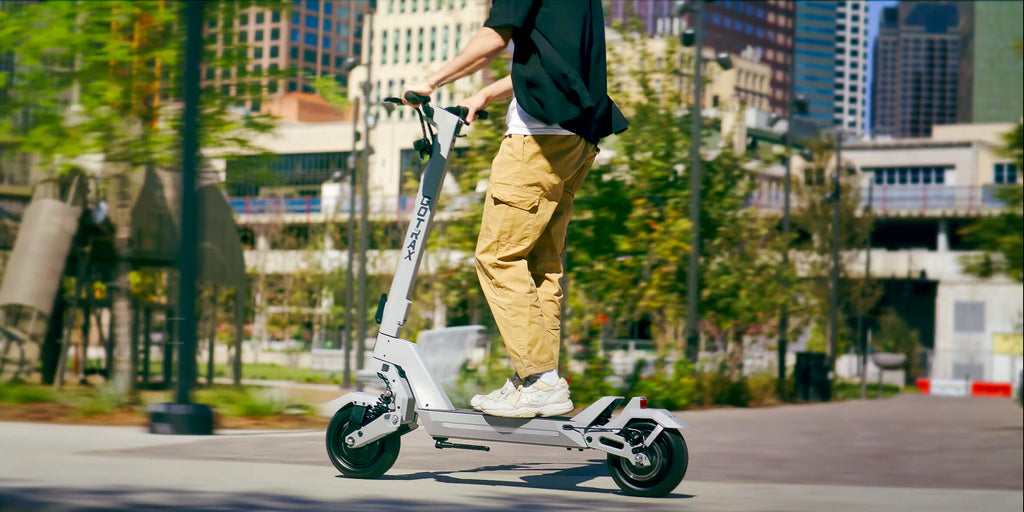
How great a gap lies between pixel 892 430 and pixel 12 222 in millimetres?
12101

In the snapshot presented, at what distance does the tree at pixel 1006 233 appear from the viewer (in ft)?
58.9

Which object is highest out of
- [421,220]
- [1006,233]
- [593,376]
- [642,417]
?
[1006,233]

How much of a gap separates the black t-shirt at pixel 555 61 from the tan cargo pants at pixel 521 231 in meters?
0.11

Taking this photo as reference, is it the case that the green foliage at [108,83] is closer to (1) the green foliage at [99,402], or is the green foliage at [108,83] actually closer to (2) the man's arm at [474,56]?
(1) the green foliage at [99,402]

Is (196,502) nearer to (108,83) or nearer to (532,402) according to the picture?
(532,402)

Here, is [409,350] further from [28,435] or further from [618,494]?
[28,435]

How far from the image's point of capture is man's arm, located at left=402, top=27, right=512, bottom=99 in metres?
4.43

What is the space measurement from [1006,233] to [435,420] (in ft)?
51.2

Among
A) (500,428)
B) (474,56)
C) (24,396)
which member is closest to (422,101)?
(474,56)

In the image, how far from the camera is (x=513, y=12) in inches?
169

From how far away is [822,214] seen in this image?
57.0 m

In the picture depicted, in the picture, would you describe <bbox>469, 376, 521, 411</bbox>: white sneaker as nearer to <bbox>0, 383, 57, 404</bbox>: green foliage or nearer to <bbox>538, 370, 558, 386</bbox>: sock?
<bbox>538, 370, 558, 386</bbox>: sock

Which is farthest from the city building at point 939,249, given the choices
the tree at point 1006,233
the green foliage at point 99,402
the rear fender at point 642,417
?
the rear fender at point 642,417

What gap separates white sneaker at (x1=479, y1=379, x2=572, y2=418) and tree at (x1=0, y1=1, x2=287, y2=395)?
868 centimetres
